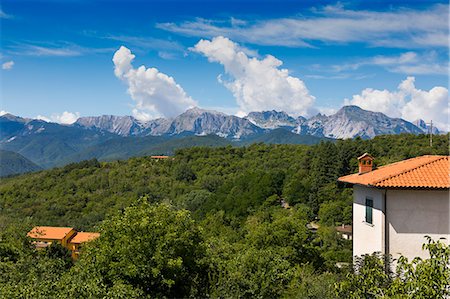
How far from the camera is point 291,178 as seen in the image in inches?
2995

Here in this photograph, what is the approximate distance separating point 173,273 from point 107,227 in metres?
3.24

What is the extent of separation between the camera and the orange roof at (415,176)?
49.3ft

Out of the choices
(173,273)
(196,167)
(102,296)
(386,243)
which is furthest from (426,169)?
(196,167)

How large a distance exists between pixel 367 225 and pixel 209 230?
99.8 feet

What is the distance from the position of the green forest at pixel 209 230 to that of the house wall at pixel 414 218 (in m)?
0.86

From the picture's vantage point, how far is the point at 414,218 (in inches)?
598

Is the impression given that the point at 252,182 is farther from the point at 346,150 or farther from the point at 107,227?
the point at 107,227

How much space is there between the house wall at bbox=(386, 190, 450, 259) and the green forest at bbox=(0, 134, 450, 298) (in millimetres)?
860

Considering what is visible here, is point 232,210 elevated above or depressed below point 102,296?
below

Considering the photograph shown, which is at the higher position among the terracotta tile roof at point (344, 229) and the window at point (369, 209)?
the window at point (369, 209)

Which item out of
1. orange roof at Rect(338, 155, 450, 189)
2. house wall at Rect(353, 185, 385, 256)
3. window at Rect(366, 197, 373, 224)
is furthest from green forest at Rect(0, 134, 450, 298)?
orange roof at Rect(338, 155, 450, 189)

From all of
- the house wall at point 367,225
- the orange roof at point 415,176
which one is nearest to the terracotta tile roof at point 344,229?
the house wall at point 367,225

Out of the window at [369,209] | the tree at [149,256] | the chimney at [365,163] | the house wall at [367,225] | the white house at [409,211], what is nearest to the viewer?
the tree at [149,256]

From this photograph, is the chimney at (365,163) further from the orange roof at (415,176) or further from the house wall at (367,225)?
the house wall at (367,225)
